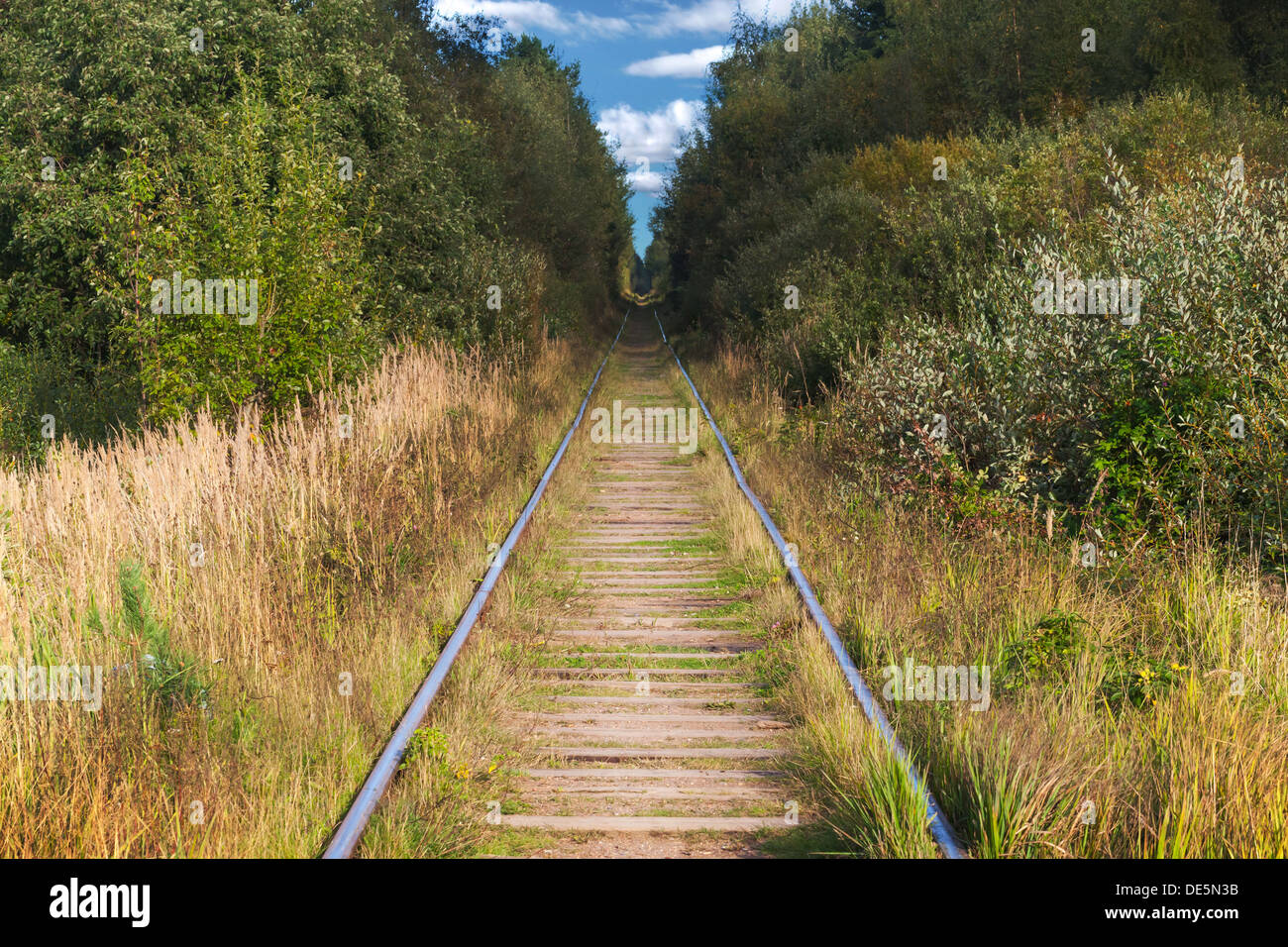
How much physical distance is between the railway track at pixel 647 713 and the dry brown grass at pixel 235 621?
316mm

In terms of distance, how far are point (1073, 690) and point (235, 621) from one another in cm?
438

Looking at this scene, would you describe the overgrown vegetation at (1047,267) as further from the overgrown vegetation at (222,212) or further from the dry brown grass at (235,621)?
the overgrown vegetation at (222,212)

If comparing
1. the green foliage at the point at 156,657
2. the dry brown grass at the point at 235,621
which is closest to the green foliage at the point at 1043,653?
the dry brown grass at the point at 235,621

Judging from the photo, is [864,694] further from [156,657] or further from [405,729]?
[156,657]

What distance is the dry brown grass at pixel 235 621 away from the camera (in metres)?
3.46

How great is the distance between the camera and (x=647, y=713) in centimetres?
523

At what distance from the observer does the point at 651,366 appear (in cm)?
2980

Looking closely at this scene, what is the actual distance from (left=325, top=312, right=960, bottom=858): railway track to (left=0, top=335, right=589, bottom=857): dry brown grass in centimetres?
32

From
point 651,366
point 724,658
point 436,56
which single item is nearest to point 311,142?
point 724,658

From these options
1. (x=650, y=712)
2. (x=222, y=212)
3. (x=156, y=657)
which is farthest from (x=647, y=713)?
(x=222, y=212)

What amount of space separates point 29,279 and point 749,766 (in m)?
17.6

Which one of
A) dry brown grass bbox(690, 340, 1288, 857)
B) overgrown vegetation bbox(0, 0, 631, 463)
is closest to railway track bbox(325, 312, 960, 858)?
dry brown grass bbox(690, 340, 1288, 857)

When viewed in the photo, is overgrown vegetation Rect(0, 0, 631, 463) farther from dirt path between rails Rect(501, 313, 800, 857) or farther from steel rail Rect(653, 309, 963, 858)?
steel rail Rect(653, 309, 963, 858)

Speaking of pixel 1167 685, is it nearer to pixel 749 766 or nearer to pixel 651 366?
pixel 749 766
